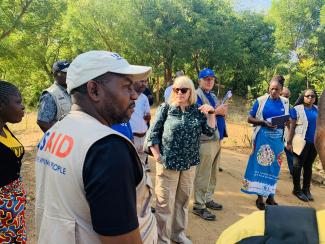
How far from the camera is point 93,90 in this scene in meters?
1.46

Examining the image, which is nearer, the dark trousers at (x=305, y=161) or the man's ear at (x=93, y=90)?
the man's ear at (x=93, y=90)

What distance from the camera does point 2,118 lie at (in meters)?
2.70

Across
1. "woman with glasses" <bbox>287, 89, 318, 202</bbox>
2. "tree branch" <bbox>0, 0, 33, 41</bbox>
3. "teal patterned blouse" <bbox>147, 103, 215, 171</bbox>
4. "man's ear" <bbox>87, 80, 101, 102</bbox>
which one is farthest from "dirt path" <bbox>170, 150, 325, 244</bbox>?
"tree branch" <bbox>0, 0, 33, 41</bbox>

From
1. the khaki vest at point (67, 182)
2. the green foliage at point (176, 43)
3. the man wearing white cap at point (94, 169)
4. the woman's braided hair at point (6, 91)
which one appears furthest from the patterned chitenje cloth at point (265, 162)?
the green foliage at point (176, 43)

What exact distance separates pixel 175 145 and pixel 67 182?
2.08 meters

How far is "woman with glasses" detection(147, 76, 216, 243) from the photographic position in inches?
131

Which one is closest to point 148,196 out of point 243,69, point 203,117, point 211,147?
point 203,117

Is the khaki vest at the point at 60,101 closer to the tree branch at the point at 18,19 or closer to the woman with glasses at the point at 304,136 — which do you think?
the woman with glasses at the point at 304,136

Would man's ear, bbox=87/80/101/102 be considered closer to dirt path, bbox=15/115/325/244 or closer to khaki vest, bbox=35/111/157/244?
khaki vest, bbox=35/111/157/244

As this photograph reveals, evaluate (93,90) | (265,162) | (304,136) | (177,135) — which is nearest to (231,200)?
(265,162)

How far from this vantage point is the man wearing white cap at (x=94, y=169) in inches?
49.0

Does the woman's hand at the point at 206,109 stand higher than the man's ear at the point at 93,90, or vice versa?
the man's ear at the point at 93,90

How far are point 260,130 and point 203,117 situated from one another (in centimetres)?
147

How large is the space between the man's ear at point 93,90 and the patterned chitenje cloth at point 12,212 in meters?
1.44
